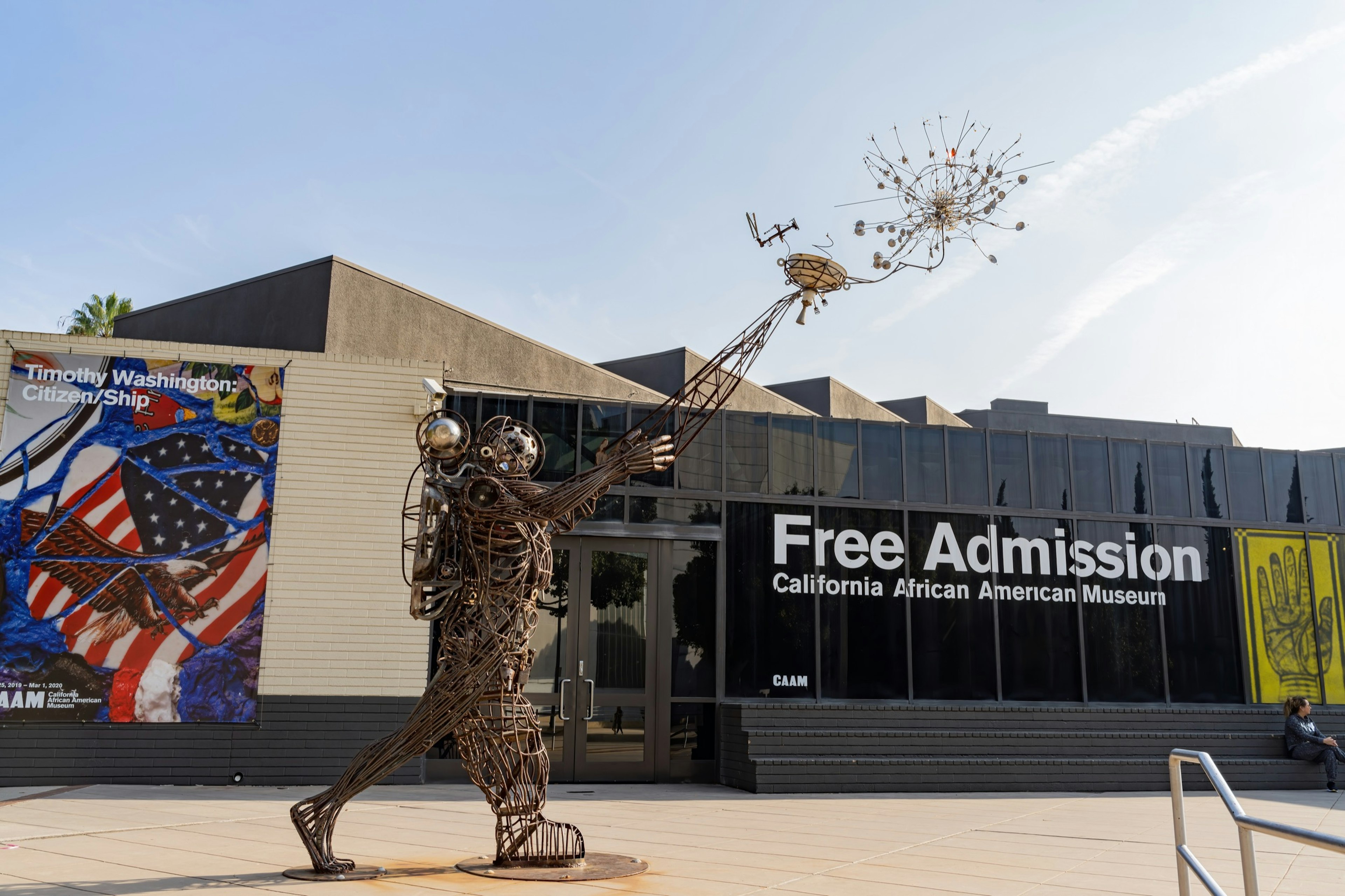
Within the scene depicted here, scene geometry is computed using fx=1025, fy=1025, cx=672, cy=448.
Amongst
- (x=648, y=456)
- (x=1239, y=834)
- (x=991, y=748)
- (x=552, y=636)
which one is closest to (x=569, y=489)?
(x=648, y=456)

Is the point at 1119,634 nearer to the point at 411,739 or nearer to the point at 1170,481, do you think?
the point at 1170,481

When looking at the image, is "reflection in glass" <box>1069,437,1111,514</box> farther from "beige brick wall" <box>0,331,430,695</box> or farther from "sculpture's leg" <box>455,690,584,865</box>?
"sculpture's leg" <box>455,690,584,865</box>

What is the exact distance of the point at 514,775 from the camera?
6.26 m

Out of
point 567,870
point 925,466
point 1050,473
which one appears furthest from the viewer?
point 1050,473

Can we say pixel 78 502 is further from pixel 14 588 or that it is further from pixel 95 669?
pixel 95 669

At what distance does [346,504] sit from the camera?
37.8ft

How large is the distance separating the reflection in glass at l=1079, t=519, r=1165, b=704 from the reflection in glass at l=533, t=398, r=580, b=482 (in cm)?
687

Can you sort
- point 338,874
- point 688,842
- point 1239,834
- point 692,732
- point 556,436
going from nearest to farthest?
point 1239,834 → point 338,874 → point 688,842 → point 692,732 → point 556,436

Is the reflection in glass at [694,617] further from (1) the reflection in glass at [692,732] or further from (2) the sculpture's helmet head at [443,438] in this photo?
(2) the sculpture's helmet head at [443,438]

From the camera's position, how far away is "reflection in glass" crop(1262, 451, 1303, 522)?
14461mm

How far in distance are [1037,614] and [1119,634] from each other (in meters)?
1.18

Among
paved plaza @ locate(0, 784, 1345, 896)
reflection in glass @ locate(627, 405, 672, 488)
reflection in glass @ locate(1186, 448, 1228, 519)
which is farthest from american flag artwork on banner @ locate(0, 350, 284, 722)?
reflection in glass @ locate(1186, 448, 1228, 519)

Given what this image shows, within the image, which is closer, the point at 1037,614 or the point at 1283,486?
the point at 1037,614

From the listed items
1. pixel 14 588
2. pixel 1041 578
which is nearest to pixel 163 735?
pixel 14 588
